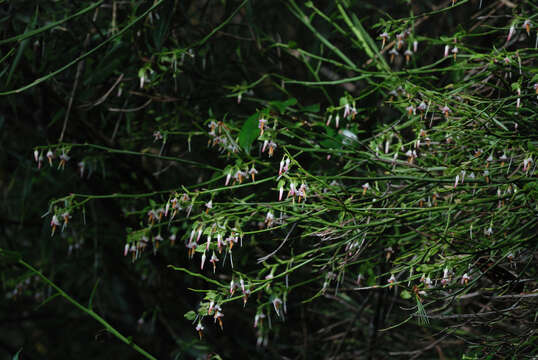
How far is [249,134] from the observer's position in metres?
0.95

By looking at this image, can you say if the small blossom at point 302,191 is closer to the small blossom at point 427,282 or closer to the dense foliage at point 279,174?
the dense foliage at point 279,174

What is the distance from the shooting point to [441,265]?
0.83 meters

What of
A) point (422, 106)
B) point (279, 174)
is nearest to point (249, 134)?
point (279, 174)

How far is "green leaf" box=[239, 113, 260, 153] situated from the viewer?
94 cm

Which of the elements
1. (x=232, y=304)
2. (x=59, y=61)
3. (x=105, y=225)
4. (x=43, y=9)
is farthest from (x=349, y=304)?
(x=43, y=9)

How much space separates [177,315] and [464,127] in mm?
1323

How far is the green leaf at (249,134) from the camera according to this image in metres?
0.94

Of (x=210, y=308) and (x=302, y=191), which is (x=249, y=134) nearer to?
(x=302, y=191)

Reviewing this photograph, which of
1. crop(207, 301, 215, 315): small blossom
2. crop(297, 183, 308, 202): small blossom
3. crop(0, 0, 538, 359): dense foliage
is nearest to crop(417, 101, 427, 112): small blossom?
crop(0, 0, 538, 359): dense foliage

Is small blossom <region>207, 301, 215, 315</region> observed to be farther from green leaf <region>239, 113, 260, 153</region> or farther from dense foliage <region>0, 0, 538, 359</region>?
green leaf <region>239, 113, 260, 153</region>

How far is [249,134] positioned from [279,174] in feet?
0.47

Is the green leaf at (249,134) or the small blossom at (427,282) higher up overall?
the green leaf at (249,134)

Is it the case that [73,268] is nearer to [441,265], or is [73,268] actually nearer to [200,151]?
[200,151]

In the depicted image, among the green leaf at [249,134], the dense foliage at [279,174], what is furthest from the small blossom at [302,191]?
the green leaf at [249,134]
